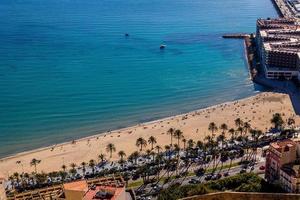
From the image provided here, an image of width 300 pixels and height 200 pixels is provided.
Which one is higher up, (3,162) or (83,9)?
(83,9)

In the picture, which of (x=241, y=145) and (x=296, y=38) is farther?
(x=296, y=38)

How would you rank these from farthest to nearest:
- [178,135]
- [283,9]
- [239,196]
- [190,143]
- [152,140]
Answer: [283,9] → [178,135] → [152,140] → [190,143] → [239,196]

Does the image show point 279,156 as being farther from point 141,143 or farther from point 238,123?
point 141,143

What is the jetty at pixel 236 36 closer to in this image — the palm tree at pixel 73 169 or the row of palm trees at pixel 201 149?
the row of palm trees at pixel 201 149

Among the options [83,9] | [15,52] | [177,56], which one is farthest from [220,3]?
[15,52]

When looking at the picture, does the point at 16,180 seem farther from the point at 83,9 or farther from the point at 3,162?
the point at 83,9

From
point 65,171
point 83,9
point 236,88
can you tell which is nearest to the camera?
point 65,171

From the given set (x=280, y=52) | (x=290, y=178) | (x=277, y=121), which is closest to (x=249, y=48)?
(x=280, y=52)
